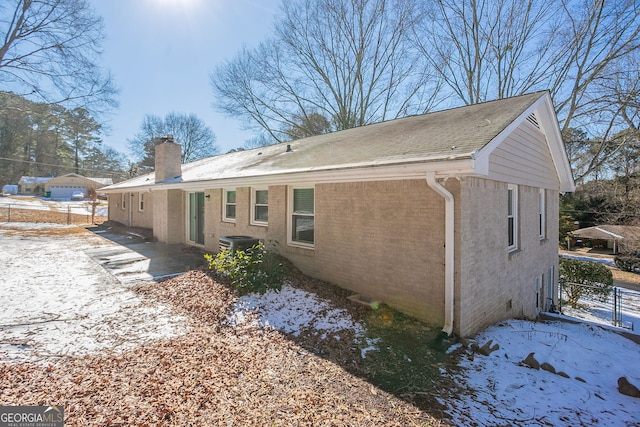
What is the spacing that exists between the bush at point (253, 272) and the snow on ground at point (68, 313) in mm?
1304

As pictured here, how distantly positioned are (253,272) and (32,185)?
223ft

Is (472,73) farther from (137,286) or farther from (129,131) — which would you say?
(129,131)

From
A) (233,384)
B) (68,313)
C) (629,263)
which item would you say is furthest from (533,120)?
(629,263)

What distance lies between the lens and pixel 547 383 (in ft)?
13.1

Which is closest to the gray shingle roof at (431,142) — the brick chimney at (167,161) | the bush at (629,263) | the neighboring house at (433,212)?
the neighboring house at (433,212)

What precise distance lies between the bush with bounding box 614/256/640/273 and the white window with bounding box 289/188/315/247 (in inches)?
932

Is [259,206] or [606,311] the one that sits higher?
[259,206]

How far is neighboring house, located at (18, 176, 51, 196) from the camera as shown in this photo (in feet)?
177

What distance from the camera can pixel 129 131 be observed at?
44.2m

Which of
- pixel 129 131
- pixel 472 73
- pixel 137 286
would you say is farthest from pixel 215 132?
pixel 137 286

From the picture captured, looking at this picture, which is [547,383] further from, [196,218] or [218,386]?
[196,218]

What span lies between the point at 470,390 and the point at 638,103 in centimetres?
1941

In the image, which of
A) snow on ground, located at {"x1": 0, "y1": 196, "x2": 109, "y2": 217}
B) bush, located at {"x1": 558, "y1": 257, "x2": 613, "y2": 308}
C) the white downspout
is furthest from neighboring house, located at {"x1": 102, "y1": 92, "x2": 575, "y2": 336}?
snow on ground, located at {"x1": 0, "y1": 196, "x2": 109, "y2": 217}

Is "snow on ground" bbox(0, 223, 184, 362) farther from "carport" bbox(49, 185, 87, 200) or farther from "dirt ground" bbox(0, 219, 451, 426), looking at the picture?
"carport" bbox(49, 185, 87, 200)
